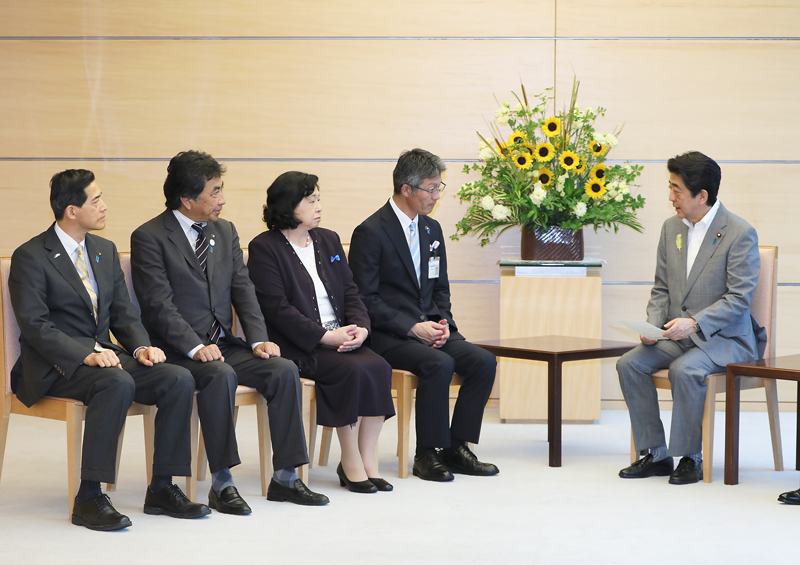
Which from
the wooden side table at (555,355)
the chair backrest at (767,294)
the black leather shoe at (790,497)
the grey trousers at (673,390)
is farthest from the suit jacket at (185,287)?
the chair backrest at (767,294)

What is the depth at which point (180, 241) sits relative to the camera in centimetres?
385

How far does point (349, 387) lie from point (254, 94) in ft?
8.79

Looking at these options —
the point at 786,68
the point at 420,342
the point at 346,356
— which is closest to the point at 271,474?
the point at 346,356

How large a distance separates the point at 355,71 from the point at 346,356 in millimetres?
2519

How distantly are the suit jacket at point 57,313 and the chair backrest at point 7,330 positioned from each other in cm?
3

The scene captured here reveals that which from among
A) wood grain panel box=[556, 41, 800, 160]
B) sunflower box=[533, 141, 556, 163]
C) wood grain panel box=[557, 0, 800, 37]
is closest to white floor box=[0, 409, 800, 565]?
sunflower box=[533, 141, 556, 163]

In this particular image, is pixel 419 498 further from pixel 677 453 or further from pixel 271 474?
pixel 677 453

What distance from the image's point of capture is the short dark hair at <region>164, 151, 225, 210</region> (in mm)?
3838

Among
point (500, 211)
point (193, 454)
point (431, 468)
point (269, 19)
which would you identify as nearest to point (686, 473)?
point (431, 468)

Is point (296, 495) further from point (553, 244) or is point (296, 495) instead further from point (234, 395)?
point (553, 244)

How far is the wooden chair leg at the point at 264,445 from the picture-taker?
3.79 m

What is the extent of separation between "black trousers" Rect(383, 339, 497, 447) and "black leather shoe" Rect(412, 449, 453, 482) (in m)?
0.06

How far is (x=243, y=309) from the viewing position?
13.0 feet

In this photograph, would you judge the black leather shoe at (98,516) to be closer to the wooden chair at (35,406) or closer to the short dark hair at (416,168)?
the wooden chair at (35,406)
